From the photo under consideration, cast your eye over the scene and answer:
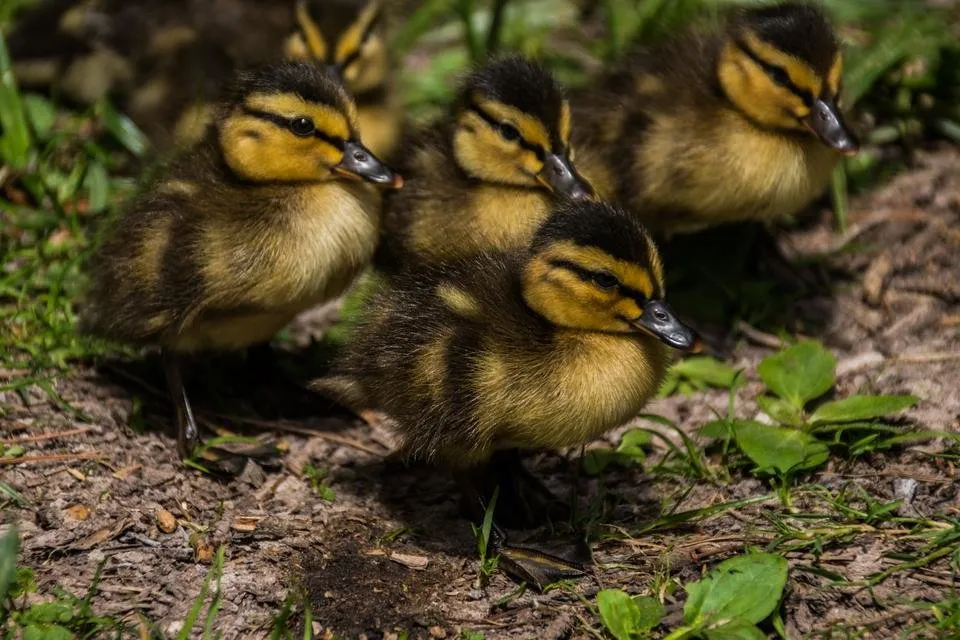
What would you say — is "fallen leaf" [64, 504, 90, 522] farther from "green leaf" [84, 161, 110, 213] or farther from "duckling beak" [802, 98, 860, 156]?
"duckling beak" [802, 98, 860, 156]

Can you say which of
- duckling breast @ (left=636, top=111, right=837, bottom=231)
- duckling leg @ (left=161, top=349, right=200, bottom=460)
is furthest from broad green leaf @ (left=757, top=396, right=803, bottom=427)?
duckling leg @ (left=161, top=349, right=200, bottom=460)

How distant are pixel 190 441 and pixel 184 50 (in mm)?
2233

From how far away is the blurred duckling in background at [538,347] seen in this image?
3178mm

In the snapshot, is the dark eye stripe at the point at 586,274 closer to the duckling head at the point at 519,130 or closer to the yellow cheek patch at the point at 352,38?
the duckling head at the point at 519,130

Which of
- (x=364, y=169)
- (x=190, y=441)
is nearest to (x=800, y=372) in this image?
(x=364, y=169)

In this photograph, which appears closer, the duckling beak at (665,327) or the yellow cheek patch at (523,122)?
the duckling beak at (665,327)

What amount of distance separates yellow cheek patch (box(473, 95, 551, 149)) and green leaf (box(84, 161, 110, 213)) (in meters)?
1.88

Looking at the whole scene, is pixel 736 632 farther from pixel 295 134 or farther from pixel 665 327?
pixel 295 134

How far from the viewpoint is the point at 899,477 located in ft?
11.7

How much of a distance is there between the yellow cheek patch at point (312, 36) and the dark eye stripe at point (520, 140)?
1146mm

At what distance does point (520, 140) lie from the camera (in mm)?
3861

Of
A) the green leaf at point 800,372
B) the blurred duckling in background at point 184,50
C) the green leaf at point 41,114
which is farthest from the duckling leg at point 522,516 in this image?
the green leaf at point 41,114

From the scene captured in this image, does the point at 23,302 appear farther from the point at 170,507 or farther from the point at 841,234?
the point at 841,234

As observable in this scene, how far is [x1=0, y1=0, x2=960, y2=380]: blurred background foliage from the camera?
14.7 feet
